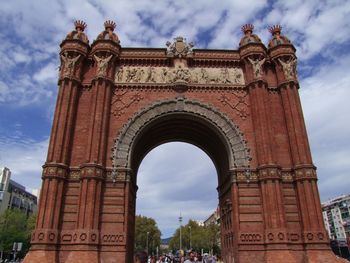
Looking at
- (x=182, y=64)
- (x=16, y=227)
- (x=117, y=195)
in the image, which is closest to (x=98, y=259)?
(x=117, y=195)

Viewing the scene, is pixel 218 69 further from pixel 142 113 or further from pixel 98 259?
pixel 98 259

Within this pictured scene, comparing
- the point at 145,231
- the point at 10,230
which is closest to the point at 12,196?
the point at 10,230

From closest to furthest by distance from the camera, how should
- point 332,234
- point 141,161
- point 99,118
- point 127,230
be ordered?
point 127,230, point 99,118, point 141,161, point 332,234

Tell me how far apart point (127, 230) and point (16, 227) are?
4148cm

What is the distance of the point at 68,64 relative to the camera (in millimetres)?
22609

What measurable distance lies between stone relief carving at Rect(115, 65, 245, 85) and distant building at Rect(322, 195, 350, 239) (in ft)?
236

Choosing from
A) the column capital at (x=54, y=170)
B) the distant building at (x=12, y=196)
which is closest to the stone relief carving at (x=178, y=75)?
the column capital at (x=54, y=170)

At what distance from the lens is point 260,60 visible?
2344 centimetres

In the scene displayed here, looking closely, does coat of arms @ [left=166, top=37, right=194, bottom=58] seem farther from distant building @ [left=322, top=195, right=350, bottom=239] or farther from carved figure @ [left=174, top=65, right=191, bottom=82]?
distant building @ [left=322, top=195, right=350, bottom=239]

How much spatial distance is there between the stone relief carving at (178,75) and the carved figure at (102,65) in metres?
1.23

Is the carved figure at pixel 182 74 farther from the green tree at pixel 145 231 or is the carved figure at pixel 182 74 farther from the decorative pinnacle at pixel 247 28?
the green tree at pixel 145 231

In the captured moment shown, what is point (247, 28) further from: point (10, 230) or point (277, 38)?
point (10, 230)

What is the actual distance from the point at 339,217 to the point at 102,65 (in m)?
91.2

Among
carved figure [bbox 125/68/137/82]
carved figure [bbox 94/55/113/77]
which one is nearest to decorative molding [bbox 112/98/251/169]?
carved figure [bbox 125/68/137/82]
